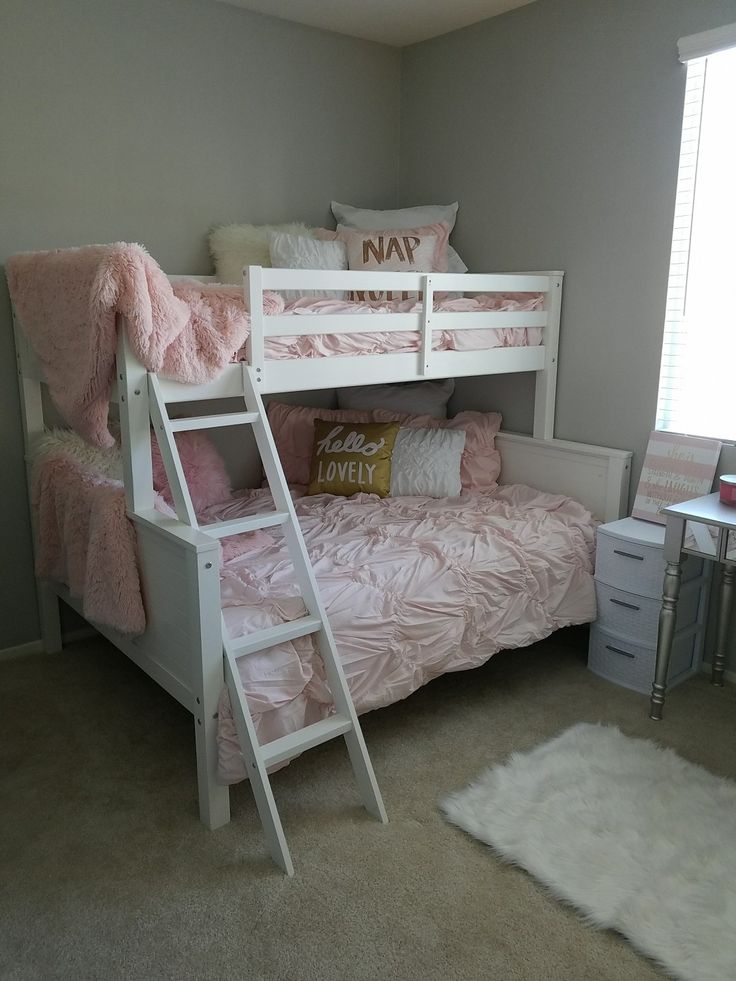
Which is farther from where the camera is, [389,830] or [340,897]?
[389,830]

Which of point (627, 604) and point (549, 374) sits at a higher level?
point (549, 374)

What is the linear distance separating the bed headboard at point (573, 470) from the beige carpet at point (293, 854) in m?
0.72

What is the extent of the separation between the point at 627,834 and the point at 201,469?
1.96 metres

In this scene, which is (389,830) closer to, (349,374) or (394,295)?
(349,374)

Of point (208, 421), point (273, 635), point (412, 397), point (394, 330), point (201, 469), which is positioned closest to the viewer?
point (273, 635)

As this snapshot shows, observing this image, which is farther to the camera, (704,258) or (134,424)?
(704,258)

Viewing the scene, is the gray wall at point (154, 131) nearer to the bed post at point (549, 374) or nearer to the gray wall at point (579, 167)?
the gray wall at point (579, 167)

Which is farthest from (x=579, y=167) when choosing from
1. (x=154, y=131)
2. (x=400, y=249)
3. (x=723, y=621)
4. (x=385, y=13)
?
(x=723, y=621)

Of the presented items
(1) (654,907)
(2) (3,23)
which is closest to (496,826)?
(1) (654,907)

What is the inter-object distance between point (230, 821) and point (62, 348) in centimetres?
139

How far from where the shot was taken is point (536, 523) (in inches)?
115

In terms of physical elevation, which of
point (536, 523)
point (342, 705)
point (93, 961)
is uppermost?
point (536, 523)

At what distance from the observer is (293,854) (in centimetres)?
196

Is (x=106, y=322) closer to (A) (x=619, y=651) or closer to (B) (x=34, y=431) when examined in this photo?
(B) (x=34, y=431)
